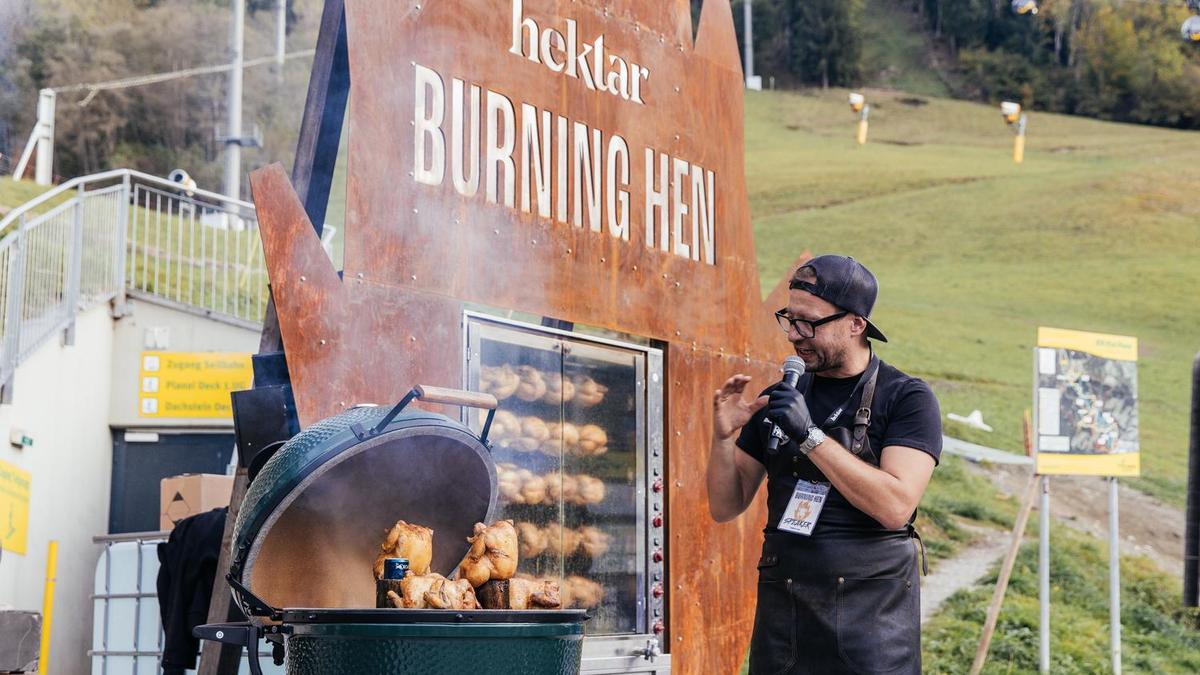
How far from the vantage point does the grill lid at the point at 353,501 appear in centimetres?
361

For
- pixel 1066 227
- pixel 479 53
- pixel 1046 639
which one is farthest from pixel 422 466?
pixel 1066 227

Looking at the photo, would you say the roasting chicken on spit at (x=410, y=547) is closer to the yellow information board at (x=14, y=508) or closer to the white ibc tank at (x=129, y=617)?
the white ibc tank at (x=129, y=617)

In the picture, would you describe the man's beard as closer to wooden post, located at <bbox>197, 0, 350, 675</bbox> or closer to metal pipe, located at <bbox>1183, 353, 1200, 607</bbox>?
wooden post, located at <bbox>197, 0, 350, 675</bbox>

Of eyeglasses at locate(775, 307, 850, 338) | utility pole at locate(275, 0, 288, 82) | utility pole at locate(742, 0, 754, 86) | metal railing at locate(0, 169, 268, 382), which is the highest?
utility pole at locate(742, 0, 754, 86)

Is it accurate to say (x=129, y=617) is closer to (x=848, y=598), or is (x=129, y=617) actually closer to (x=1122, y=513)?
(x=848, y=598)

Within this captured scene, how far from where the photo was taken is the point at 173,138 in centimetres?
4347

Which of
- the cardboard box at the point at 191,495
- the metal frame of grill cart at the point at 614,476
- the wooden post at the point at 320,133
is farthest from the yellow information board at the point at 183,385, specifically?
the wooden post at the point at 320,133

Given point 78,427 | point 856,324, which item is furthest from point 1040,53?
point 856,324

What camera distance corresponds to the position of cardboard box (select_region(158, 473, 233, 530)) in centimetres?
867

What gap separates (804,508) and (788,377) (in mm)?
417

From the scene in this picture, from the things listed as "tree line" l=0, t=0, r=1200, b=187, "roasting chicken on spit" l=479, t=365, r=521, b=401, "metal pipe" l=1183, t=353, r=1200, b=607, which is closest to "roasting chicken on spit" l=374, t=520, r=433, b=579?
"roasting chicken on spit" l=479, t=365, r=521, b=401

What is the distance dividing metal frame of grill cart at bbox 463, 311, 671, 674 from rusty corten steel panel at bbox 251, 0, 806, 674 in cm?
11

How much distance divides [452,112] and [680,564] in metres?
2.60

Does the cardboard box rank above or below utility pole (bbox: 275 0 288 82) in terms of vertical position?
below
